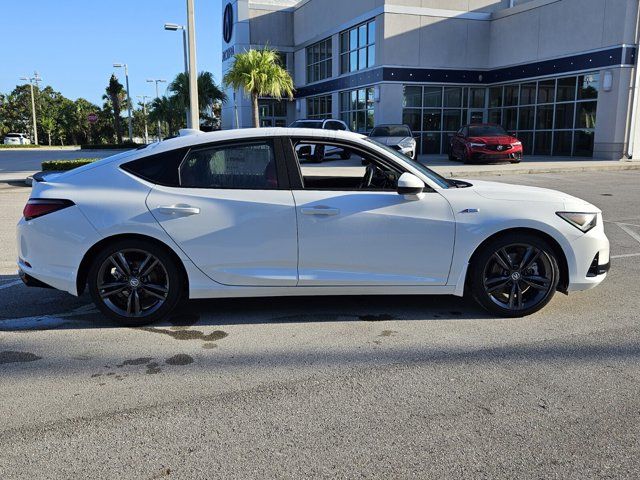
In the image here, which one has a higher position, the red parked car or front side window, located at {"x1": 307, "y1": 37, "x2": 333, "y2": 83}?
front side window, located at {"x1": 307, "y1": 37, "x2": 333, "y2": 83}

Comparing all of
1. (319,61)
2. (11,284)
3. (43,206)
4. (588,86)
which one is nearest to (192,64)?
(11,284)

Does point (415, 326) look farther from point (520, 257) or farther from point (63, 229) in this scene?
point (63, 229)

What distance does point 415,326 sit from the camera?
4641 mm

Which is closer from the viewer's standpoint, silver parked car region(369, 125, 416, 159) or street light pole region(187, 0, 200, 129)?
street light pole region(187, 0, 200, 129)

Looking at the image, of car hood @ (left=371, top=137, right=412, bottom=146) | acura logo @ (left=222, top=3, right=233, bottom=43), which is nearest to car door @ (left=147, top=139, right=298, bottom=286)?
car hood @ (left=371, top=137, right=412, bottom=146)

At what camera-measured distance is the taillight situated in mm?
4496

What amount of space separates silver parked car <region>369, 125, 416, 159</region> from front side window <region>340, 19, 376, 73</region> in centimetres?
836

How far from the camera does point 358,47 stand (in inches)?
1252

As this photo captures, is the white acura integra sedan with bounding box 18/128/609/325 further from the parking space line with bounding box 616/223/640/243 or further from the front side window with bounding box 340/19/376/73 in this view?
the front side window with bounding box 340/19/376/73

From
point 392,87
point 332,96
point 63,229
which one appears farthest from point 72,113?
point 63,229

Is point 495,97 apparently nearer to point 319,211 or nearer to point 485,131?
point 485,131

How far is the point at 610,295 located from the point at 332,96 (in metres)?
31.7

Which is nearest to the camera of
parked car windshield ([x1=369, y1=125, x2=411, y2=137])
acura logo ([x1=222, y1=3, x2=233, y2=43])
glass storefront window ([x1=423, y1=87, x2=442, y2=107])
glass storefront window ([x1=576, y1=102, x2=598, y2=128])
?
parked car windshield ([x1=369, y1=125, x2=411, y2=137])

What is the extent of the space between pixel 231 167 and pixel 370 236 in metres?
1.26
